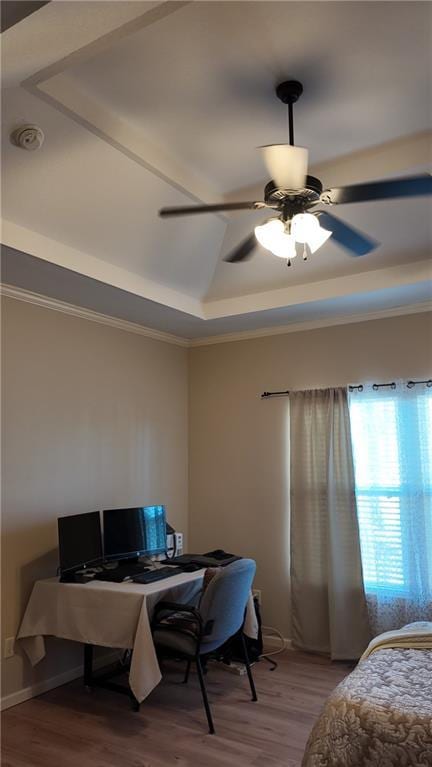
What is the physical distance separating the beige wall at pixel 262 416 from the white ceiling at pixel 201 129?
40 centimetres

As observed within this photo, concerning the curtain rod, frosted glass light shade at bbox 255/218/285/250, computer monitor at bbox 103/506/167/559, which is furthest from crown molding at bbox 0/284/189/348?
frosted glass light shade at bbox 255/218/285/250

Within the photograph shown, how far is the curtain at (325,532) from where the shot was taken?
13.4 feet

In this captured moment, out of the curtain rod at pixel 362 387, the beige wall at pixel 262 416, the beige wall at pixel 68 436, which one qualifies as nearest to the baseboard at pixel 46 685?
the beige wall at pixel 68 436

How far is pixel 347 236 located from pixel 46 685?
10.8ft

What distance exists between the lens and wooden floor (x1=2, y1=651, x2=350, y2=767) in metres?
2.78

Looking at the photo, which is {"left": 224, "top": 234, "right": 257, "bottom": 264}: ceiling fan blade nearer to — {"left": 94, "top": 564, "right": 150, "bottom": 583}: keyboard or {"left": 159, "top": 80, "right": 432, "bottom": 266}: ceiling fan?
{"left": 159, "top": 80, "right": 432, "bottom": 266}: ceiling fan

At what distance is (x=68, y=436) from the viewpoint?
3.93 meters

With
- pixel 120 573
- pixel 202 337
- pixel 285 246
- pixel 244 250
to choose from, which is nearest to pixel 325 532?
pixel 120 573

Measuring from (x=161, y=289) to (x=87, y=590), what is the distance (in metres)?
2.12

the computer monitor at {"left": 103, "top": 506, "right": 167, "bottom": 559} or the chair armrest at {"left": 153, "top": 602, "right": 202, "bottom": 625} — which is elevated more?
the computer monitor at {"left": 103, "top": 506, "right": 167, "bottom": 559}

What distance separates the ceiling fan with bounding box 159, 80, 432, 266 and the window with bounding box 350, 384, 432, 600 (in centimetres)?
177

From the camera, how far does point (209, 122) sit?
2750mm

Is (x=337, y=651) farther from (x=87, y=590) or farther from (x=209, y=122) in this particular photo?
(x=209, y=122)

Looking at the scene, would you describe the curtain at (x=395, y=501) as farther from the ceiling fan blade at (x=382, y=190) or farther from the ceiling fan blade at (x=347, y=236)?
the ceiling fan blade at (x=382, y=190)
